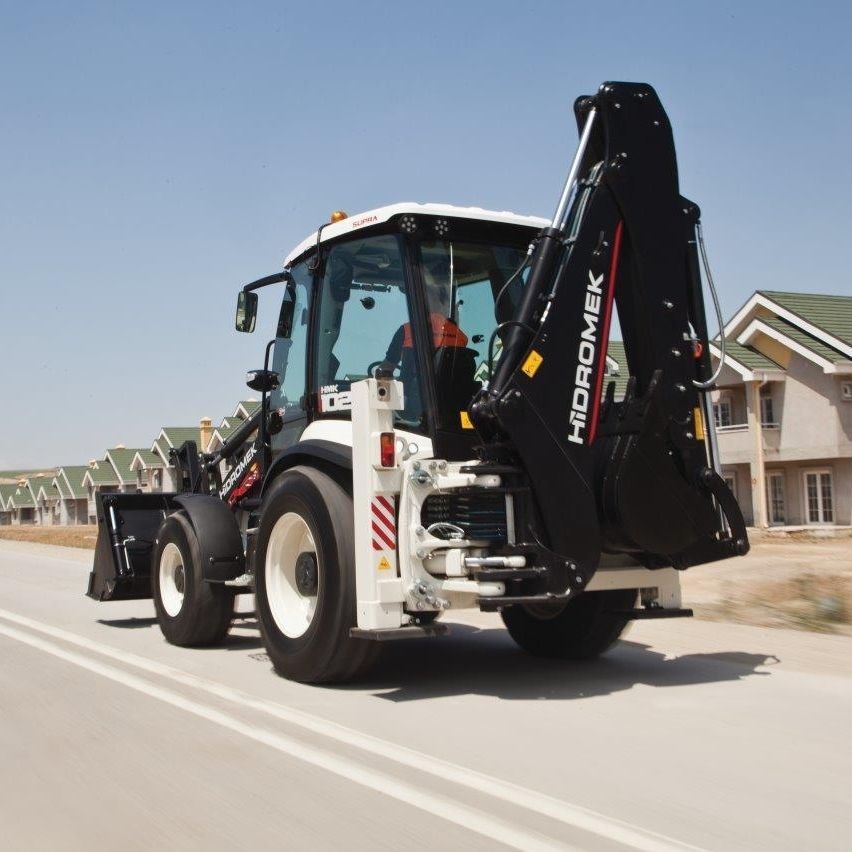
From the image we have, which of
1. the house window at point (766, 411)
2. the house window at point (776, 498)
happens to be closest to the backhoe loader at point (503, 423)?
the house window at point (766, 411)

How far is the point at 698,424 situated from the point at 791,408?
986 inches

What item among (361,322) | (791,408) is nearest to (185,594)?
(361,322)

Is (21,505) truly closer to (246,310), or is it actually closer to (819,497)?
(819,497)

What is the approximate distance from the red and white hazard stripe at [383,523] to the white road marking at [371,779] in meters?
1.30

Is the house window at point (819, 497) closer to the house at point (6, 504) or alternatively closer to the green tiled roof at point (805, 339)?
the green tiled roof at point (805, 339)

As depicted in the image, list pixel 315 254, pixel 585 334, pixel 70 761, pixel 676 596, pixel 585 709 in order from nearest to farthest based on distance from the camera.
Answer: pixel 70 761
pixel 585 709
pixel 585 334
pixel 676 596
pixel 315 254

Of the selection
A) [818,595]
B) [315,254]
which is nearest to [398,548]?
[315,254]

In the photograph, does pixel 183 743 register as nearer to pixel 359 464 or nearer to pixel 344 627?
pixel 344 627

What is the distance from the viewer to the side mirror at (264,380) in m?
8.75

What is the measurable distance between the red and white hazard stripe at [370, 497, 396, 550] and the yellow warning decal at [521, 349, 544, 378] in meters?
1.12

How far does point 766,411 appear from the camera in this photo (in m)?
31.7

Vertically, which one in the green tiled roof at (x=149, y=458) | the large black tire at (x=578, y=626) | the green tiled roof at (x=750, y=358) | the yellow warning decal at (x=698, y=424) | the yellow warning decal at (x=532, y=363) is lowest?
the large black tire at (x=578, y=626)

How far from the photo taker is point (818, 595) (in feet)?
38.0

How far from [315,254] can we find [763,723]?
171 inches
